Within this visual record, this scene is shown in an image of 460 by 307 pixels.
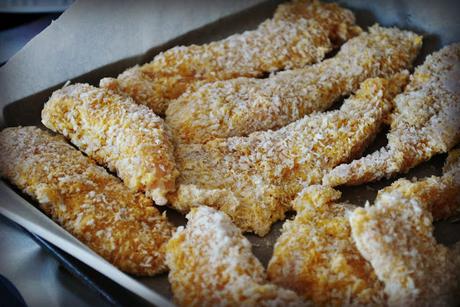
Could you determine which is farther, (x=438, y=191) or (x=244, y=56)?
(x=244, y=56)

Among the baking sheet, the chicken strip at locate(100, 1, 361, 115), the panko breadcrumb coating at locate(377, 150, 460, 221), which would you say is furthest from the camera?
the chicken strip at locate(100, 1, 361, 115)

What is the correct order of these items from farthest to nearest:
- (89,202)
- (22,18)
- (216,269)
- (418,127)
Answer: (22,18) < (418,127) < (89,202) < (216,269)

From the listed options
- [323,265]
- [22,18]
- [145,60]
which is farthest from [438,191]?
[22,18]

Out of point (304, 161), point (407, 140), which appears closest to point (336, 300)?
point (304, 161)

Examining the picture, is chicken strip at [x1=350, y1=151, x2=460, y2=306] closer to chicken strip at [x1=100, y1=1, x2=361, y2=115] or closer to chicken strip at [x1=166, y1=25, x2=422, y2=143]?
chicken strip at [x1=166, y1=25, x2=422, y2=143]

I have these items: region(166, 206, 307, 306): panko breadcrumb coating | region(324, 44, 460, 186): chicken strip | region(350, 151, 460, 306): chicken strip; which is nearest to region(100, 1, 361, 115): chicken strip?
region(324, 44, 460, 186): chicken strip

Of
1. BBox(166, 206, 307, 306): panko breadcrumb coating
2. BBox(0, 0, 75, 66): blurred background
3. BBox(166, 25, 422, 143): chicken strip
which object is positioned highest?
BBox(0, 0, 75, 66): blurred background

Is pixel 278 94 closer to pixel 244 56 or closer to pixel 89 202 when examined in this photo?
pixel 244 56
